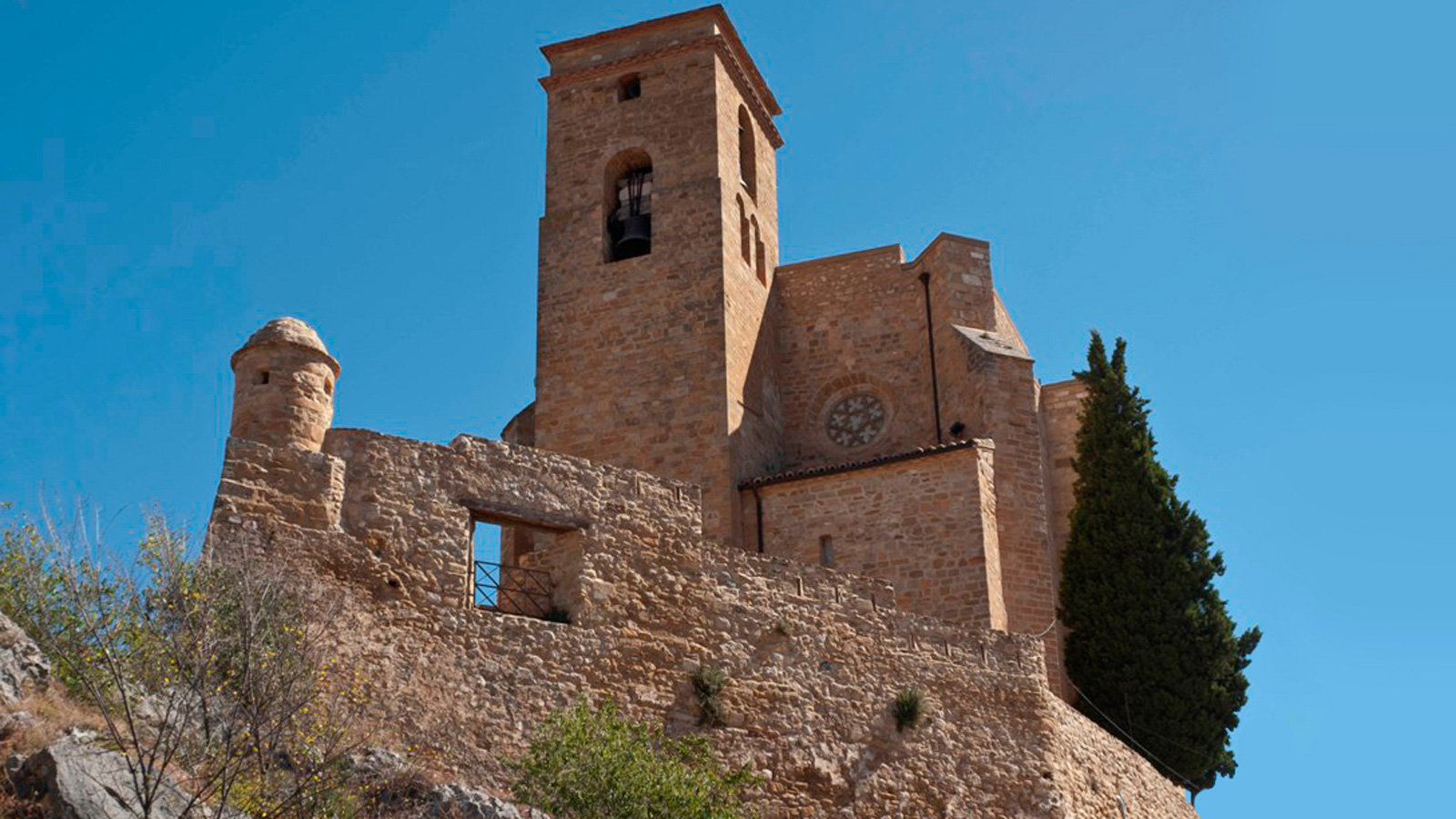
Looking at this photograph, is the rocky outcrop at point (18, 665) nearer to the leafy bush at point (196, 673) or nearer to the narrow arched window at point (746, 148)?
the leafy bush at point (196, 673)

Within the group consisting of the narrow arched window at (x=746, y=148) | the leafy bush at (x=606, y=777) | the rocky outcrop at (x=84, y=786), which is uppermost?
the narrow arched window at (x=746, y=148)

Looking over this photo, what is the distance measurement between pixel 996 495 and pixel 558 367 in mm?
7873

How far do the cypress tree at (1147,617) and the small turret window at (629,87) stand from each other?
10520 millimetres

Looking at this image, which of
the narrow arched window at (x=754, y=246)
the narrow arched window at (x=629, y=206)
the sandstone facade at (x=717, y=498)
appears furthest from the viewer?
the narrow arched window at (x=754, y=246)

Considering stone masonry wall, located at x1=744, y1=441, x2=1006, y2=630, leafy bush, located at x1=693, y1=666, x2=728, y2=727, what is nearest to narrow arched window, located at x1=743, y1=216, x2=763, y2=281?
stone masonry wall, located at x1=744, y1=441, x2=1006, y2=630

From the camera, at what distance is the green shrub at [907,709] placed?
66.7 feet

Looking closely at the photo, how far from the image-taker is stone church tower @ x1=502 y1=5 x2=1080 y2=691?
25594 mm

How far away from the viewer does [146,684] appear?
1377 centimetres

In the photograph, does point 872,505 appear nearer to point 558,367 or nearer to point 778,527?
point 778,527

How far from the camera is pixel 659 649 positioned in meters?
18.8

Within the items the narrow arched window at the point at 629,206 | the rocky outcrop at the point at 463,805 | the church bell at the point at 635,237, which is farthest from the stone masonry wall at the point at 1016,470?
the rocky outcrop at the point at 463,805

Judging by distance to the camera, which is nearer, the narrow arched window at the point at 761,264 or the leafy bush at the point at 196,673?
the leafy bush at the point at 196,673

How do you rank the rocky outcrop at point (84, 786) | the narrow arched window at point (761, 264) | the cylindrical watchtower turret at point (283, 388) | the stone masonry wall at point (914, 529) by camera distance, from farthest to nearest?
the narrow arched window at point (761, 264)
the stone masonry wall at point (914, 529)
the cylindrical watchtower turret at point (283, 388)
the rocky outcrop at point (84, 786)

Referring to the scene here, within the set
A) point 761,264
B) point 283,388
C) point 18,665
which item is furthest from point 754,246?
point 18,665
